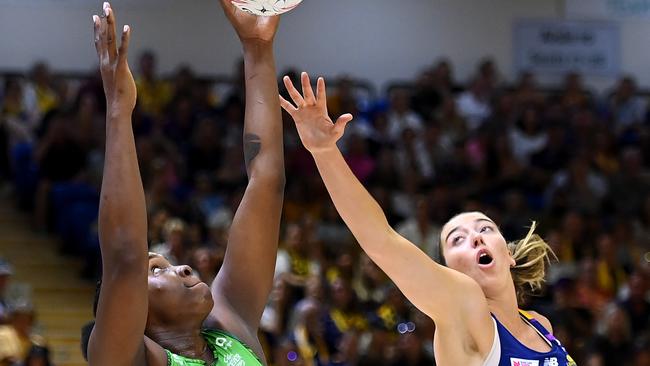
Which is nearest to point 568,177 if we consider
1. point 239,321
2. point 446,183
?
point 446,183

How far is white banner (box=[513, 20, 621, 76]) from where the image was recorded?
48.3 ft

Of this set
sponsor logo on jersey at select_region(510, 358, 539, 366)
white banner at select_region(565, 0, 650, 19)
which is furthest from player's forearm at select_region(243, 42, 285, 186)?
white banner at select_region(565, 0, 650, 19)

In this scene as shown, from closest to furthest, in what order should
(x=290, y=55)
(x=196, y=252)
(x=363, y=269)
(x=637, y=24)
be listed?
(x=196, y=252)
(x=363, y=269)
(x=290, y=55)
(x=637, y=24)

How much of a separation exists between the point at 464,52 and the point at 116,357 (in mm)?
11736

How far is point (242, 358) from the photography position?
3.67m

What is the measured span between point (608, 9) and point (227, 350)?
1205 cm

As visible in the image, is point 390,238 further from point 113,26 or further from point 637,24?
point 637,24

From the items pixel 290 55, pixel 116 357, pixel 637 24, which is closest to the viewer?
pixel 116 357

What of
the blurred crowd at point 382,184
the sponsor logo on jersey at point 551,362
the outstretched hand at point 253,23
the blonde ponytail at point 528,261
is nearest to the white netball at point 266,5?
the outstretched hand at point 253,23

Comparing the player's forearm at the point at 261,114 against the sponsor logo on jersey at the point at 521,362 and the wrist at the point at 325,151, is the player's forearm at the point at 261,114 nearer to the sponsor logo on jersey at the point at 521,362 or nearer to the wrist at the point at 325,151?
the wrist at the point at 325,151

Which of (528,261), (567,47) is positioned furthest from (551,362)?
(567,47)

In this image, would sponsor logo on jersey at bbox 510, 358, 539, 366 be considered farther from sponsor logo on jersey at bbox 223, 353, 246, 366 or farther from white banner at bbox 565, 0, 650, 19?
white banner at bbox 565, 0, 650, 19

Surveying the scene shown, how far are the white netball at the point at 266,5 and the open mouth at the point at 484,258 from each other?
1.03 metres

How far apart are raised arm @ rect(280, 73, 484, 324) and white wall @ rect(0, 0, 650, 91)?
32.4 ft
